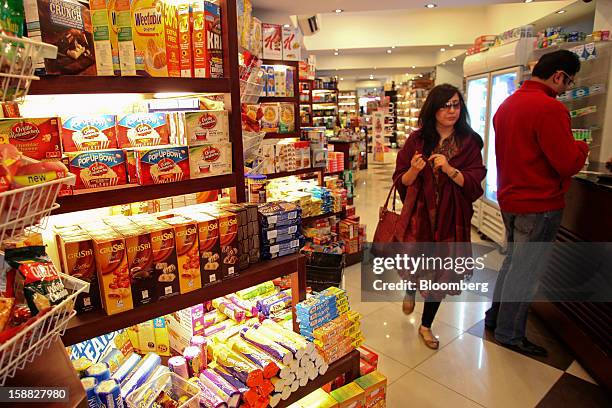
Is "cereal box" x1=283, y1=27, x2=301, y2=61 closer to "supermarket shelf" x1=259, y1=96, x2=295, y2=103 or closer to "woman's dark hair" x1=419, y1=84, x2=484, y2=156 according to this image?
"supermarket shelf" x1=259, y1=96, x2=295, y2=103

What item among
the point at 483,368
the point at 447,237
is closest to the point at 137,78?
the point at 447,237

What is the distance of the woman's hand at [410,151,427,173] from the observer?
105 inches

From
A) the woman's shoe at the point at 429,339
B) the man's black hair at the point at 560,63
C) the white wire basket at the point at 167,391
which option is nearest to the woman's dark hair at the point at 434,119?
the man's black hair at the point at 560,63

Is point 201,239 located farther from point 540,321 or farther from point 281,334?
point 540,321

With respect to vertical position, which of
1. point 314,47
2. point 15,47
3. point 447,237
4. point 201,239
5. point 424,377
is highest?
point 314,47

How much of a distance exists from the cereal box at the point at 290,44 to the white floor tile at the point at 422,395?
294 cm

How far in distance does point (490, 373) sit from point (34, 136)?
9.50 ft

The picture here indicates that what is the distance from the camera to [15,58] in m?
0.77

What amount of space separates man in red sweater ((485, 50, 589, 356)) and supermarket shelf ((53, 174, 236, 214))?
2.00 m

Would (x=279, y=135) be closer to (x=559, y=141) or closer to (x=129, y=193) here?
(x=559, y=141)

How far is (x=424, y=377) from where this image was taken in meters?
2.78

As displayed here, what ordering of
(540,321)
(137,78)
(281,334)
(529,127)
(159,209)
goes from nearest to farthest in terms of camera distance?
(137,78) < (281,334) < (159,209) < (529,127) < (540,321)

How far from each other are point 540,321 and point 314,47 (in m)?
8.41

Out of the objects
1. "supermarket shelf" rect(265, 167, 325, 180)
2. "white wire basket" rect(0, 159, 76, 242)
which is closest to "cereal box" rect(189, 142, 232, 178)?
"white wire basket" rect(0, 159, 76, 242)
